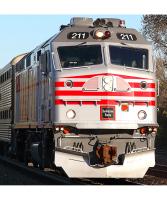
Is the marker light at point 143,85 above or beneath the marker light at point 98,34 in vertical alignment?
beneath

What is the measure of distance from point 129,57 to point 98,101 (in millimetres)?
1510

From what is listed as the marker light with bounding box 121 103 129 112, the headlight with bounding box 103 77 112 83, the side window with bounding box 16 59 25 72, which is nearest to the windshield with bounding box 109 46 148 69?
the headlight with bounding box 103 77 112 83

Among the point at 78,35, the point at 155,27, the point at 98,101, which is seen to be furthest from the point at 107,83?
the point at 155,27

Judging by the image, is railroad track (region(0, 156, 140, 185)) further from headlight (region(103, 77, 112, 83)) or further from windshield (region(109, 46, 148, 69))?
windshield (region(109, 46, 148, 69))

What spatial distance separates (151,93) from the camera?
14.2 metres

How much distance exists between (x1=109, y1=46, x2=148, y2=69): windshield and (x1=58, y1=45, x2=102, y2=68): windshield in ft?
1.22

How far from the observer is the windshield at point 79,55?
46.6ft

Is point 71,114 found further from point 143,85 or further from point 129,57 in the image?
point 129,57

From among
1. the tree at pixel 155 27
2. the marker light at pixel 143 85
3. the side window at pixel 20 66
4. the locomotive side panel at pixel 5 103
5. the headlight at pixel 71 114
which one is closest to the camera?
the headlight at pixel 71 114

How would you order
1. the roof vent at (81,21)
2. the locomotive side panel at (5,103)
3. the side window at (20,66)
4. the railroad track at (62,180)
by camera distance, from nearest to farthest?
the railroad track at (62,180)
the roof vent at (81,21)
the side window at (20,66)
the locomotive side panel at (5,103)

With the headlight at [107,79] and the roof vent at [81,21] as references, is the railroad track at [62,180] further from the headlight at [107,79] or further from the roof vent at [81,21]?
the roof vent at [81,21]

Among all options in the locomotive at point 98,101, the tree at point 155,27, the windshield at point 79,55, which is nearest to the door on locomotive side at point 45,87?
the locomotive at point 98,101
